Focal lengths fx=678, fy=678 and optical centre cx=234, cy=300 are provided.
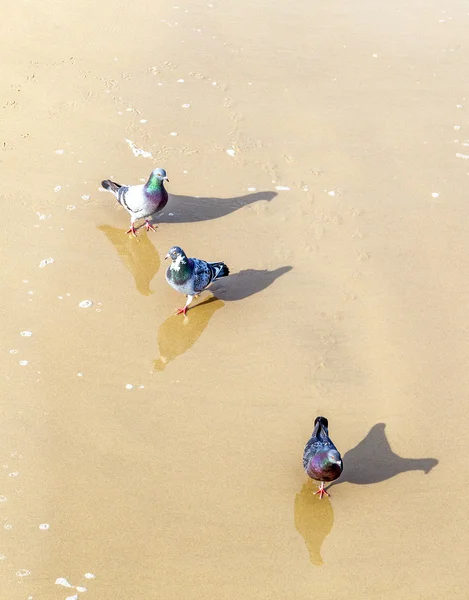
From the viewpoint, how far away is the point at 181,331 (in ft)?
22.7

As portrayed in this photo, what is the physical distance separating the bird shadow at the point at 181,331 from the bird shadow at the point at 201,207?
143 centimetres

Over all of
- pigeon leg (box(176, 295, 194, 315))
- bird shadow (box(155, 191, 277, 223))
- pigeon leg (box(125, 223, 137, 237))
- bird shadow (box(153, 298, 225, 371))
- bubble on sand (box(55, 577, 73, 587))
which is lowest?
bubble on sand (box(55, 577, 73, 587))

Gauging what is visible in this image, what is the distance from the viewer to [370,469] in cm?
575

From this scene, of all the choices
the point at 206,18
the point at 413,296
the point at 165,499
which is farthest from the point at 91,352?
the point at 206,18

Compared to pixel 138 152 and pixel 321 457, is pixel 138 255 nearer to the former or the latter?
pixel 138 152

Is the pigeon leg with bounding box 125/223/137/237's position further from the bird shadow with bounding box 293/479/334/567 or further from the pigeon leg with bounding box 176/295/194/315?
the bird shadow with bounding box 293/479/334/567

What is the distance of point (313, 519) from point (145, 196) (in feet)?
13.0

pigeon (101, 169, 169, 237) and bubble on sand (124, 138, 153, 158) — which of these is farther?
bubble on sand (124, 138, 153, 158)

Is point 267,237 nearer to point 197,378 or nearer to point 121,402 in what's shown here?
point 197,378

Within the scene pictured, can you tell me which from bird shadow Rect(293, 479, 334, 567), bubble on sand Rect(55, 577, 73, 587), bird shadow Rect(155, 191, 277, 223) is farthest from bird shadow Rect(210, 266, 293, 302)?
bubble on sand Rect(55, 577, 73, 587)

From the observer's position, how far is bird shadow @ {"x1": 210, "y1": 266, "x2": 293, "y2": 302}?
736 cm

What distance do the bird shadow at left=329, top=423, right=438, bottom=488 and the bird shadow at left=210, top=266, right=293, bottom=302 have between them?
217 centimetres

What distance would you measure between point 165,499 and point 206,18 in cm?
955

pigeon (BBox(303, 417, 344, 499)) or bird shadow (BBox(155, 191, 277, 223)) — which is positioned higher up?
bird shadow (BBox(155, 191, 277, 223))
